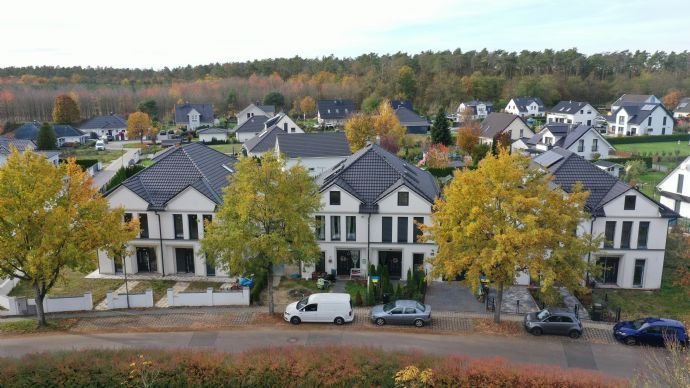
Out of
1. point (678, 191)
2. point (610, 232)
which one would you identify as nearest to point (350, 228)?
point (610, 232)

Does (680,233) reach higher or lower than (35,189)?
lower

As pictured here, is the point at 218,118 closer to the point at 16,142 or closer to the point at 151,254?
the point at 16,142

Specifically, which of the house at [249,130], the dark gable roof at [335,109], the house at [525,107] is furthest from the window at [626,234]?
the house at [525,107]

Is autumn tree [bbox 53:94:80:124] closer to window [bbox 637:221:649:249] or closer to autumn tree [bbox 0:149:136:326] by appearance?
autumn tree [bbox 0:149:136:326]

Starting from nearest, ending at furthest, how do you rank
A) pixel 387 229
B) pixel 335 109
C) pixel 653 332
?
pixel 653 332 → pixel 387 229 → pixel 335 109

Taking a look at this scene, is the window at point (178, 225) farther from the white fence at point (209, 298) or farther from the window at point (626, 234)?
the window at point (626, 234)

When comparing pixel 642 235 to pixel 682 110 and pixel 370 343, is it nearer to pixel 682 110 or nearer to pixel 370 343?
pixel 370 343

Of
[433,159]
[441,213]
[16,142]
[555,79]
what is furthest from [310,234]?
[555,79]
